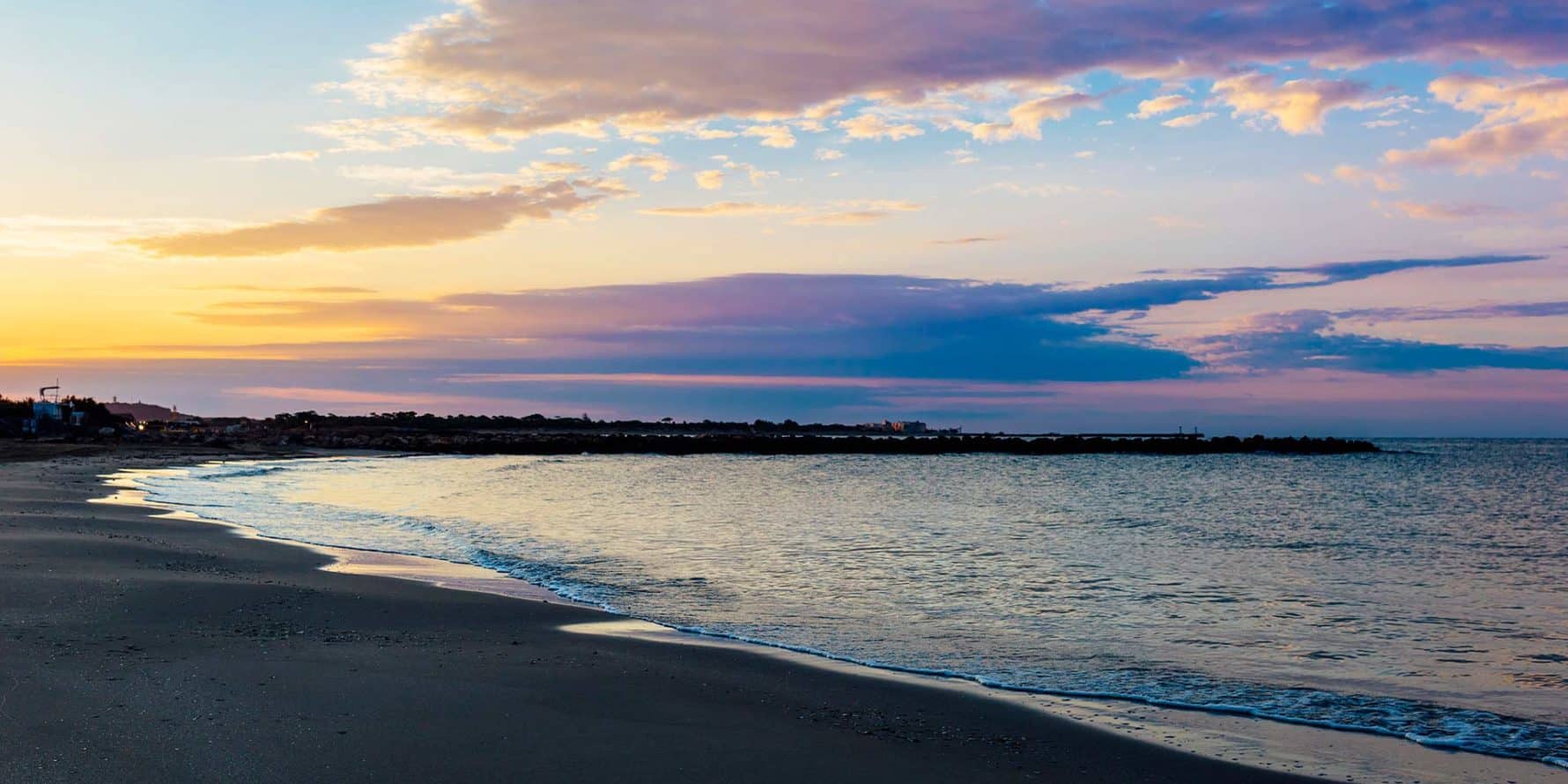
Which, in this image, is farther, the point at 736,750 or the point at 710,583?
the point at 710,583

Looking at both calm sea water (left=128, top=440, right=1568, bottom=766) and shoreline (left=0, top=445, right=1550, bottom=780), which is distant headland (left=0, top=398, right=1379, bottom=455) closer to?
calm sea water (left=128, top=440, right=1568, bottom=766)

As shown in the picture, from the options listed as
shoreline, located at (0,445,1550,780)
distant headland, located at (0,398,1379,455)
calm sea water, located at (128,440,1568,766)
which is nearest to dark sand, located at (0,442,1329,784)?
shoreline, located at (0,445,1550,780)

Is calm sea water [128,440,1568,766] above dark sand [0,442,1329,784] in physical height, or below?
below

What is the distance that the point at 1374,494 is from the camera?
4178 cm

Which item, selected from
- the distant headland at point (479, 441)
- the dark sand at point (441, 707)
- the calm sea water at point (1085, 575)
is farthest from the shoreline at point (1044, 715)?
the distant headland at point (479, 441)

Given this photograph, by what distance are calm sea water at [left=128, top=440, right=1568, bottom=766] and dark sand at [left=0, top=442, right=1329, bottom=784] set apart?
1.72 meters

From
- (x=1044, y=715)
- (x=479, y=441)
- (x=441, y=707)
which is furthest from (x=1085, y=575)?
(x=479, y=441)

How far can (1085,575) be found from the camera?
16.6m

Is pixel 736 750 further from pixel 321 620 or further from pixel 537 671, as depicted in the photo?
pixel 321 620

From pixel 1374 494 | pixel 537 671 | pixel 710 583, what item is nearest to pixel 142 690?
pixel 537 671

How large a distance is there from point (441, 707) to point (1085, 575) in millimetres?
11515

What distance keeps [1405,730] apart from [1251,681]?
1.58 m

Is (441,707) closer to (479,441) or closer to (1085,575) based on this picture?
(1085,575)

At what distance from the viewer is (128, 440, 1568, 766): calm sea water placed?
9531 mm
